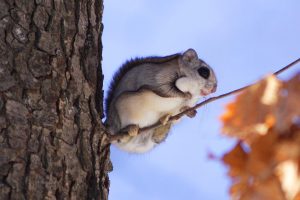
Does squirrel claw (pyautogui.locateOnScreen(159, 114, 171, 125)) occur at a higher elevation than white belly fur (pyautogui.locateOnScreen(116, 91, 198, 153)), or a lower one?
lower

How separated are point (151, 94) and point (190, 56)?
1.76ft

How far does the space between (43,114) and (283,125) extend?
1073mm

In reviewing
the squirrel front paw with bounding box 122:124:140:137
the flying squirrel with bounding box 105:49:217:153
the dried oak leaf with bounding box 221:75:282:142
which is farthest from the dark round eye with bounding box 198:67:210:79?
the dried oak leaf with bounding box 221:75:282:142

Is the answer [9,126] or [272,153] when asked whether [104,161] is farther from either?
[272,153]

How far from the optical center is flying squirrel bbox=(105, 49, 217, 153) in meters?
2.71

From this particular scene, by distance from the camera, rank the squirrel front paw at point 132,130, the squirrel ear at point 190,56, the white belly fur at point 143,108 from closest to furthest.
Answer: the squirrel front paw at point 132,130
the white belly fur at point 143,108
the squirrel ear at point 190,56

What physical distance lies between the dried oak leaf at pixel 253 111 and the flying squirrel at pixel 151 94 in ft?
4.66

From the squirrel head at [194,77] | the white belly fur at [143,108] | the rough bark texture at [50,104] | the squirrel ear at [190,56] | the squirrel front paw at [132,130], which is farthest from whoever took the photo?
the squirrel ear at [190,56]

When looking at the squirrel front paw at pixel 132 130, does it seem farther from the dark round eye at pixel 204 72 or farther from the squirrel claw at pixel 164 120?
the dark round eye at pixel 204 72

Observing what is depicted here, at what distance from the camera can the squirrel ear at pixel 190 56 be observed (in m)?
3.20

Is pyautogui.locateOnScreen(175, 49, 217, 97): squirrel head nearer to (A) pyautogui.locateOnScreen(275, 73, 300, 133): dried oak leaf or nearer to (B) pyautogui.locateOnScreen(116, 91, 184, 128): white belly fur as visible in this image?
(B) pyautogui.locateOnScreen(116, 91, 184, 128): white belly fur

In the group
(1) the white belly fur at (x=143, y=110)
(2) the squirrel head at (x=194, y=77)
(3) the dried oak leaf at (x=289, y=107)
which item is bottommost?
(3) the dried oak leaf at (x=289, y=107)

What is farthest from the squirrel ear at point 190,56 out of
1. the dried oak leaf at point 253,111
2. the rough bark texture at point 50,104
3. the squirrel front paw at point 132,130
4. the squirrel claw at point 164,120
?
the dried oak leaf at point 253,111

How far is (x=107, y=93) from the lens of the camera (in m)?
2.94
